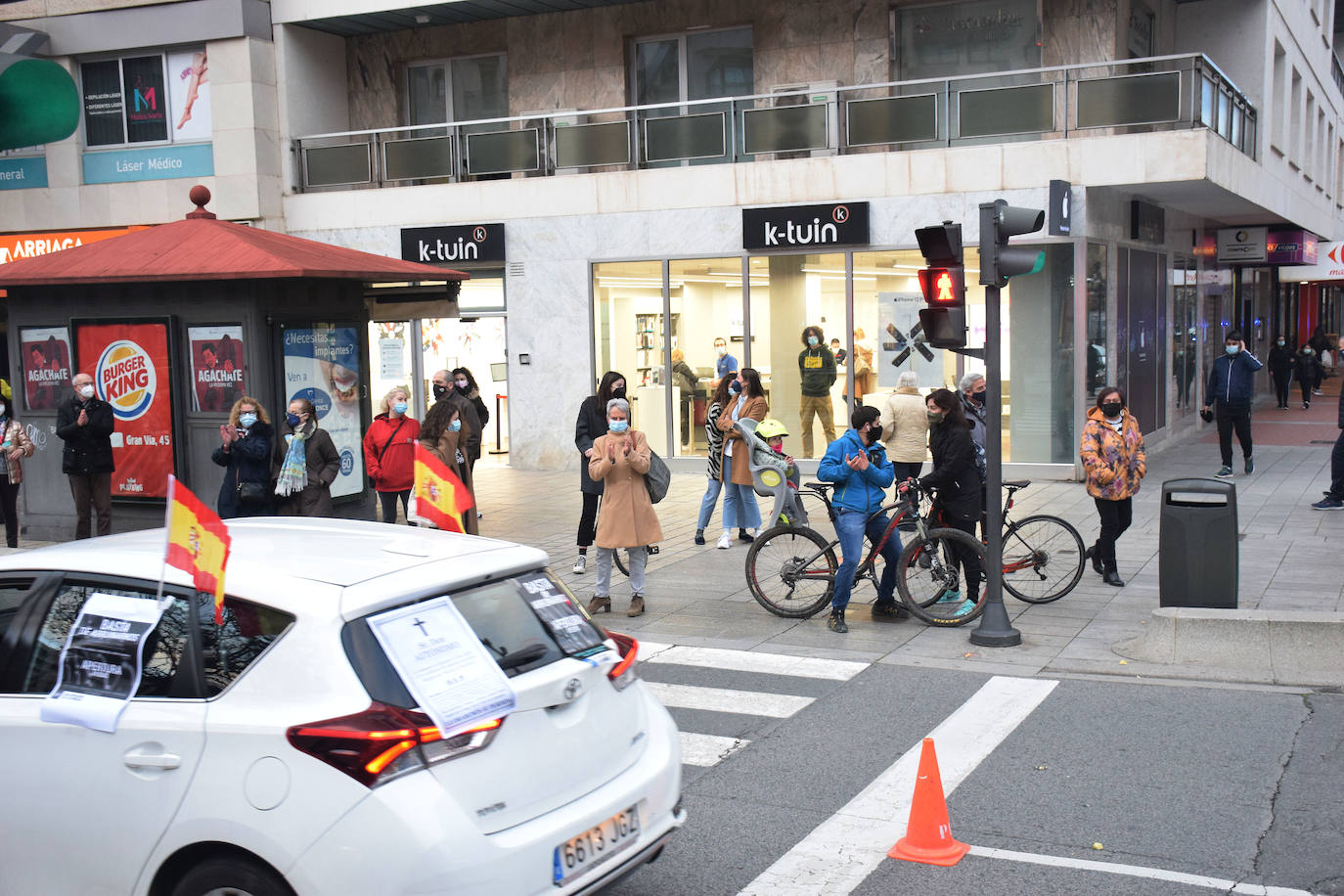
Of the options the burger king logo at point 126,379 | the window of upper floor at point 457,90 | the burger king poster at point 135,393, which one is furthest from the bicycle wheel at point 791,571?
the window of upper floor at point 457,90

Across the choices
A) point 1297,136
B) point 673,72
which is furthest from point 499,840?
point 1297,136

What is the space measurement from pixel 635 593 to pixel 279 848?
672 centimetres

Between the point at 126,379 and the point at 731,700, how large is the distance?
28.8ft

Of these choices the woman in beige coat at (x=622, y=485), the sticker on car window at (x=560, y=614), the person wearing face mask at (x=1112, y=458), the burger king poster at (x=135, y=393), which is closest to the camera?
the sticker on car window at (x=560, y=614)

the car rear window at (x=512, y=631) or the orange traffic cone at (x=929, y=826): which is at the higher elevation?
the car rear window at (x=512, y=631)

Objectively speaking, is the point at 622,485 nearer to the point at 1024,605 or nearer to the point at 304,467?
the point at 304,467

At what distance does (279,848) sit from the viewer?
3711 mm

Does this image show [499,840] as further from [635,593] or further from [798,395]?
[798,395]

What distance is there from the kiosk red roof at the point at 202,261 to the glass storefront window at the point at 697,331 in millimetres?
5501

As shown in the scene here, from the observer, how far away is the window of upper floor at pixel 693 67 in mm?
20000

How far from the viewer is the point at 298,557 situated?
442cm

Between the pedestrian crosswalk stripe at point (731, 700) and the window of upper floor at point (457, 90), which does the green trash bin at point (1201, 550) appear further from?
the window of upper floor at point (457, 90)

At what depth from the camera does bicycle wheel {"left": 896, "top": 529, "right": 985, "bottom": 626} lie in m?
9.55

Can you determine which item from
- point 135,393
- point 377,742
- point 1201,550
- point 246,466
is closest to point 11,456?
point 135,393
